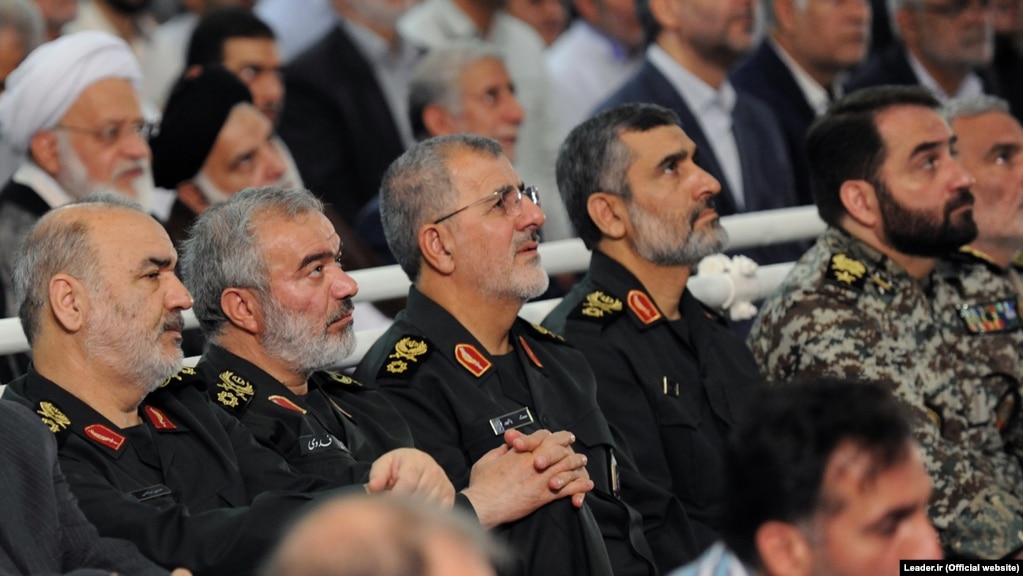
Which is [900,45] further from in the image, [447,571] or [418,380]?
[447,571]

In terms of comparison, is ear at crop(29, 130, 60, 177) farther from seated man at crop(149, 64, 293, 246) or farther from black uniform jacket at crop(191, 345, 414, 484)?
black uniform jacket at crop(191, 345, 414, 484)

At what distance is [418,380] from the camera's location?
3994mm

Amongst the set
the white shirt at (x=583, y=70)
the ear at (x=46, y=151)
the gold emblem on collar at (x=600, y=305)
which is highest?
the ear at (x=46, y=151)

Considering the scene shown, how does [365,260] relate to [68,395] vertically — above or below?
below

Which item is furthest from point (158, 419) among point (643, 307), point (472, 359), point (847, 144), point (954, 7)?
point (954, 7)

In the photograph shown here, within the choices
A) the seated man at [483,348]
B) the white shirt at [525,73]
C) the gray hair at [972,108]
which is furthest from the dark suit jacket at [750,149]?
the seated man at [483,348]

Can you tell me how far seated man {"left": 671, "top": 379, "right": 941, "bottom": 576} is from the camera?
2391mm

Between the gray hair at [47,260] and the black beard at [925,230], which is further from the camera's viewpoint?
the black beard at [925,230]

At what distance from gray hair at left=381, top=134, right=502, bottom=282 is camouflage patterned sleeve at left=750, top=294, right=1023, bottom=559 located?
0.99m

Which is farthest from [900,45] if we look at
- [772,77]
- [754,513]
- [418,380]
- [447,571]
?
[447,571]

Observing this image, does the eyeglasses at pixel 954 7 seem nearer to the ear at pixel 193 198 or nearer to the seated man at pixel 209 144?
the seated man at pixel 209 144

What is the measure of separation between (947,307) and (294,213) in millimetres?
2090

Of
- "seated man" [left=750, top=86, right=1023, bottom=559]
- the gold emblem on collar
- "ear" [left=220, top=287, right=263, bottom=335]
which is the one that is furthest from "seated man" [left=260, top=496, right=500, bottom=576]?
"seated man" [left=750, top=86, right=1023, bottom=559]

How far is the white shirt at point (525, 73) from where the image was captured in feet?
21.6
